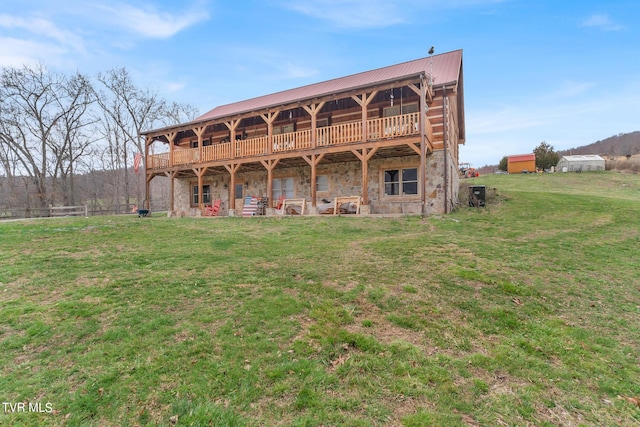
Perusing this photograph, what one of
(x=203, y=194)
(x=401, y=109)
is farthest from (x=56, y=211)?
(x=401, y=109)

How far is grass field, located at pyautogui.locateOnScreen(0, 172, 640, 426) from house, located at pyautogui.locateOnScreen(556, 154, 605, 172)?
29.9 meters

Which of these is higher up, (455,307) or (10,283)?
(10,283)

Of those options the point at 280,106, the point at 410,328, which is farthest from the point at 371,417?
the point at 280,106

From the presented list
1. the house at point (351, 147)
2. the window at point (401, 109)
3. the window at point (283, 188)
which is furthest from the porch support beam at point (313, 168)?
the window at point (401, 109)

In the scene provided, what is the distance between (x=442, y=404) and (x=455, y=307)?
6.60ft

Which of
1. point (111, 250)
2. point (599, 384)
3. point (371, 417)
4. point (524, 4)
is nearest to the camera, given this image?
point (371, 417)

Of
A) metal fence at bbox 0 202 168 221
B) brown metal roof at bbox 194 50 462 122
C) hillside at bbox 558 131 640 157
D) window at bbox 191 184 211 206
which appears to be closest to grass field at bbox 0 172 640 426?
brown metal roof at bbox 194 50 462 122

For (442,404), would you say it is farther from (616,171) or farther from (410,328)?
(616,171)

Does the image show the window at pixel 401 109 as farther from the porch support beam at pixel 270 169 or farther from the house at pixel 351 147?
the porch support beam at pixel 270 169

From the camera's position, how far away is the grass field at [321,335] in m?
2.64

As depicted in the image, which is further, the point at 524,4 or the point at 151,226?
the point at 524,4

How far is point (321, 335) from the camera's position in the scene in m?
3.60

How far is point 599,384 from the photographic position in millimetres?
2980

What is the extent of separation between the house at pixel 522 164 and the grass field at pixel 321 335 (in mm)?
28050
